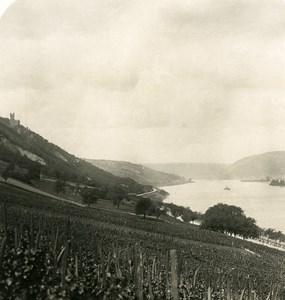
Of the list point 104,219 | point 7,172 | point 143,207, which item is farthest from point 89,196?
point 104,219

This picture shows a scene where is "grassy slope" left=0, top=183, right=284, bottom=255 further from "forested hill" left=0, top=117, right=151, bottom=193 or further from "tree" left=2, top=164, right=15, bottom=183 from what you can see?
→ "forested hill" left=0, top=117, right=151, bottom=193

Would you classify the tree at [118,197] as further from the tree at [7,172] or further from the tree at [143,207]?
the tree at [7,172]

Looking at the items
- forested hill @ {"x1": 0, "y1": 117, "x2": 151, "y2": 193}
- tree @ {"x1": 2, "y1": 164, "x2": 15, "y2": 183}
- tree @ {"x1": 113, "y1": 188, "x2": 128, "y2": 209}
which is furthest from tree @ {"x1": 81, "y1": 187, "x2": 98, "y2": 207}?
tree @ {"x1": 2, "y1": 164, "x2": 15, "y2": 183}

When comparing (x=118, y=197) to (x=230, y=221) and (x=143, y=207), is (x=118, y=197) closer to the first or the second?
(x=143, y=207)

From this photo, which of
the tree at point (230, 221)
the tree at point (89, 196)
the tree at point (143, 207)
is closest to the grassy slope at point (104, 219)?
the tree at point (143, 207)

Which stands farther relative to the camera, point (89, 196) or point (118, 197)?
point (118, 197)
